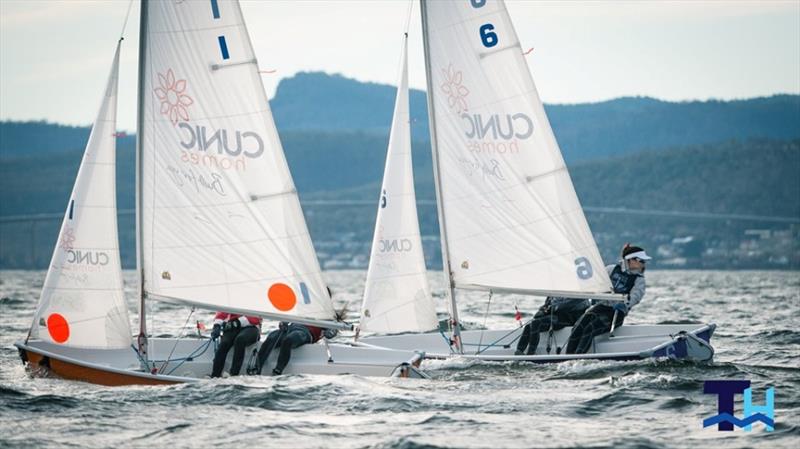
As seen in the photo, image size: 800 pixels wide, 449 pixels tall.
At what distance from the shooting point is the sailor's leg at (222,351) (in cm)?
1384

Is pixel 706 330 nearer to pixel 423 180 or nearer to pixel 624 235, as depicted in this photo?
pixel 624 235

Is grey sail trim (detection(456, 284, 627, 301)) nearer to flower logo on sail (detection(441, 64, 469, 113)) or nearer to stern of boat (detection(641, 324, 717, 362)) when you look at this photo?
stern of boat (detection(641, 324, 717, 362))

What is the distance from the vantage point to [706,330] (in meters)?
15.4

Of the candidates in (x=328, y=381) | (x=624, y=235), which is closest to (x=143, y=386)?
(x=328, y=381)

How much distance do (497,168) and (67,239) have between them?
4816mm

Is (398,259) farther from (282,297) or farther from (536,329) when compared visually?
(282,297)

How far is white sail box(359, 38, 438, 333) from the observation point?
15.7m

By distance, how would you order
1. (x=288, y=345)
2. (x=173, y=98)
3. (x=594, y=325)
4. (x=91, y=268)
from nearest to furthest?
1. (x=173, y=98)
2. (x=91, y=268)
3. (x=288, y=345)
4. (x=594, y=325)

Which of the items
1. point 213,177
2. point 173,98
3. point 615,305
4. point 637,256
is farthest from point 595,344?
point 173,98

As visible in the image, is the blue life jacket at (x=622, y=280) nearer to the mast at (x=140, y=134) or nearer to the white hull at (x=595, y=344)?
the white hull at (x=595, y=344)

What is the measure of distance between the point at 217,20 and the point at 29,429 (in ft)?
14.7

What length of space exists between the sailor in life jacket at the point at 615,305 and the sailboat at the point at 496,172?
305 millimetres

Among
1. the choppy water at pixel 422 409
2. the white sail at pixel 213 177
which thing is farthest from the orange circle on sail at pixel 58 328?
the white sail at pixel 213 177

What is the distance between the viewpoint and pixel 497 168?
15508 mm
